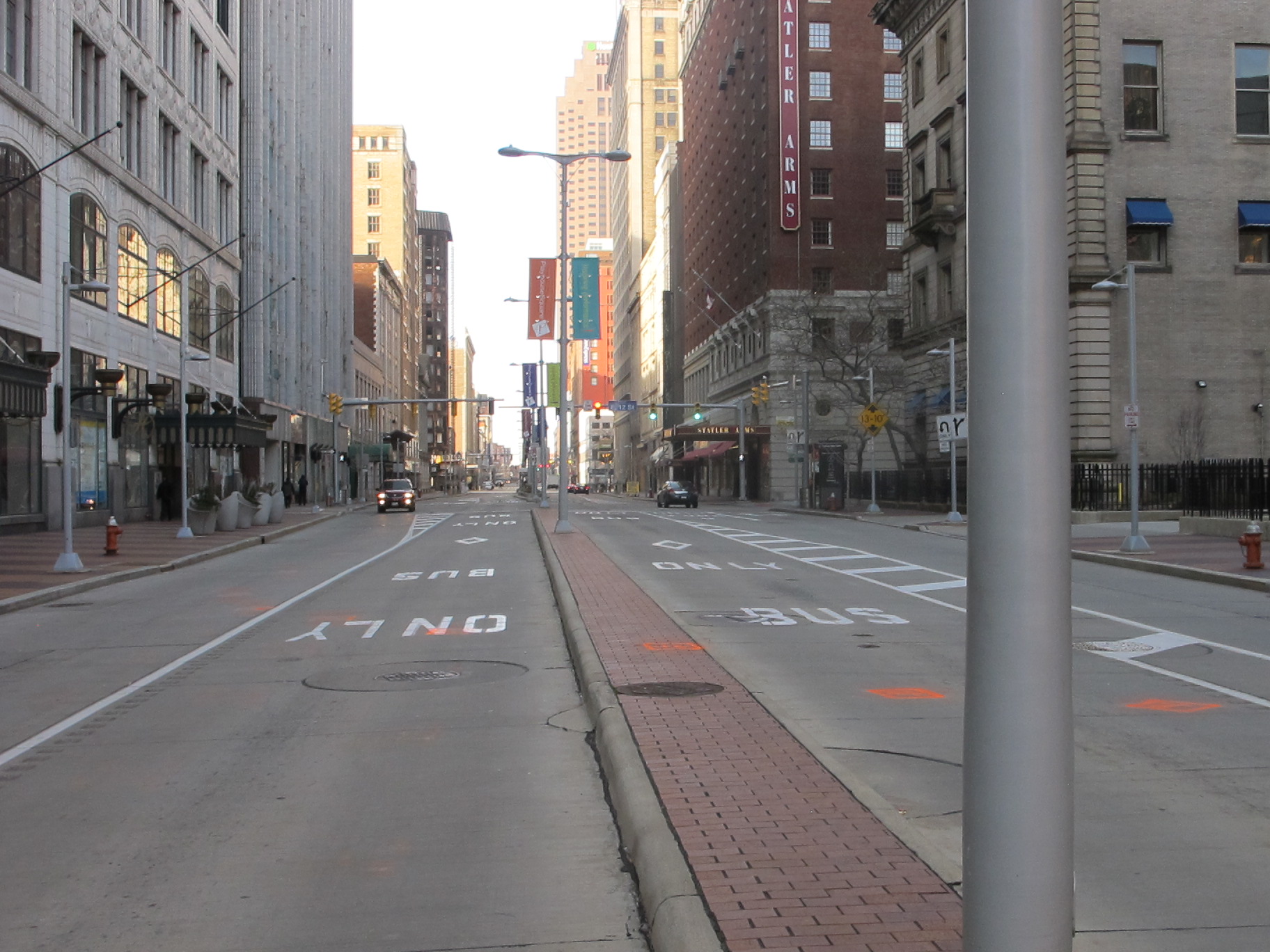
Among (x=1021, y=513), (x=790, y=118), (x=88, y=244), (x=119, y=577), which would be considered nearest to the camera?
(x=1021, y=513)

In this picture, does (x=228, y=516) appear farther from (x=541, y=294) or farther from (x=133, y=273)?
(x=541, y=294)

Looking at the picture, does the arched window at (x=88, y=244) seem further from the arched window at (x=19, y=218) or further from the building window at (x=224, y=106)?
the building window at (x=224, y=106)

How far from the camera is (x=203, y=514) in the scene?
1368 inches

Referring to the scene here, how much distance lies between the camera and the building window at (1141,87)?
40.4m

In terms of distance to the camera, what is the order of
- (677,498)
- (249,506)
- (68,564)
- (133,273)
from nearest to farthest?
1. (68,564)
2. (249,506)
3. (133,273)
4. (677,498)

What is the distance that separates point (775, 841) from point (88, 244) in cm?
3811

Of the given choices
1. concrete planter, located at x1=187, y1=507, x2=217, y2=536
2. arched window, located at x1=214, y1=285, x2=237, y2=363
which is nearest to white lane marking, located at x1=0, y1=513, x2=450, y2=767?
→ concrete planter, located at x1=187, y1=507, x2=217, y2=536

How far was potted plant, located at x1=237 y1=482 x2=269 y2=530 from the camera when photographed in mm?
38000

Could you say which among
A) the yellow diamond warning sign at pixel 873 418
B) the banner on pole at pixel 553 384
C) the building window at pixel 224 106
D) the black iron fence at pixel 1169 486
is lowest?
the black iron fence at pixel 1169 486

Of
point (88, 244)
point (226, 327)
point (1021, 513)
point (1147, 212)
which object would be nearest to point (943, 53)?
point (1147, 212)

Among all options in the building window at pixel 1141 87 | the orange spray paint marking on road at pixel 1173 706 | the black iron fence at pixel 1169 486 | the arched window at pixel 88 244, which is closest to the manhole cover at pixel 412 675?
the orange spray paint marking on road at pixel 1173 706

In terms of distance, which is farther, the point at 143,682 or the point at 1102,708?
the point at 143,682

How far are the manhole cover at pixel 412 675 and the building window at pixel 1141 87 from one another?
36.9 meters

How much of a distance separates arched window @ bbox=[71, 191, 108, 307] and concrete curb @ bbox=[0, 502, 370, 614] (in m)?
10.1
